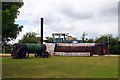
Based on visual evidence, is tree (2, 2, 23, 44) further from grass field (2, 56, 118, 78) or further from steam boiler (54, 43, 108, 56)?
steam boiler (54, 43, 108, 56)

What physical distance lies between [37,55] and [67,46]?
9.20 metres

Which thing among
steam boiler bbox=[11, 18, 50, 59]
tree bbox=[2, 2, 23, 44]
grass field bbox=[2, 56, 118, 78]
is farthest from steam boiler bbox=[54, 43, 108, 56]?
tree bbox=[2, 2, 23, 44]

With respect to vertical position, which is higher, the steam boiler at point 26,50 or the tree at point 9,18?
the tree at point 9,18

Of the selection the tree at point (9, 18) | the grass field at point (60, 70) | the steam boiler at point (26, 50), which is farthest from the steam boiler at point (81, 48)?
the tree at point (9, 18)

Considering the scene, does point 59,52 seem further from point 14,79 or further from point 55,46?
point 14,79

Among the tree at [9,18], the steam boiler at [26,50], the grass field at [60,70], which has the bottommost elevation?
the grass field at [60,70]

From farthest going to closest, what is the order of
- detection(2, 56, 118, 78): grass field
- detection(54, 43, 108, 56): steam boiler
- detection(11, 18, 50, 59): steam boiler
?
detection(54, 43, 108, 56): steam boiler < detection(11, 18, 50, 59): steam boiler < detection(2, 56, 118, 78): grass field

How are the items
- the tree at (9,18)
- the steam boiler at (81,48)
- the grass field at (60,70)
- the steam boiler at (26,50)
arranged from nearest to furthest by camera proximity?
the grass field at (60,70) → the tree at (9,18) → the steam boiler at (26,50) → the steam boiler at (81,48)

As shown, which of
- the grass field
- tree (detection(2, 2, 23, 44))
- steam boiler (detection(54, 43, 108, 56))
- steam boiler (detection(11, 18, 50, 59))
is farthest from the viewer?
steam boiler (detection(54, 43, 108, 56))

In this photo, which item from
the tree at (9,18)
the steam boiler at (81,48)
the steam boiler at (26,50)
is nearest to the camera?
the tree at (9,18)

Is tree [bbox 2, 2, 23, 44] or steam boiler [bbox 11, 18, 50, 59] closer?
tree [bbox 2, 2, 23, 44]

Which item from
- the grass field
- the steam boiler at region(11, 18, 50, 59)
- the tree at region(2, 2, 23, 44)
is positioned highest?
the tree at region(2, 2, 23, 44)

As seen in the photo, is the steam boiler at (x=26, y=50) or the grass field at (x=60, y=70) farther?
the steam boiler at (x=26, y=50)

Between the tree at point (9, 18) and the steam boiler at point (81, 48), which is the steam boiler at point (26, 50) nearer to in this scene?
the steam boiler at point (81, 48)
